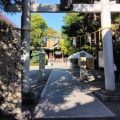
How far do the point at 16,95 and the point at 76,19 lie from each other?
2165cm

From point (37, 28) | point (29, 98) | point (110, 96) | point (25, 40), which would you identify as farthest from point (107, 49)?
point (37, 28)

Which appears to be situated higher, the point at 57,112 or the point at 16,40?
the point at 16,40

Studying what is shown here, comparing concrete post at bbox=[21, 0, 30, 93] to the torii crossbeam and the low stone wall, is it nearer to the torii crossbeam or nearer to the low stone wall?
the torii crossbeam

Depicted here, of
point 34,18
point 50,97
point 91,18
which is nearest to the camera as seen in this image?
point 50,97

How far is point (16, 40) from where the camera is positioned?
7449 mm

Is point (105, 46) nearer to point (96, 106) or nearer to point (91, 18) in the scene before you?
point (96, 106)

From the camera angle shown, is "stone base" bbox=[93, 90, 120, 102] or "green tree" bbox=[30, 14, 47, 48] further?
"green tree" bbox=[30, 14, 47, 48]

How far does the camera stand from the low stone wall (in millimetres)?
7285

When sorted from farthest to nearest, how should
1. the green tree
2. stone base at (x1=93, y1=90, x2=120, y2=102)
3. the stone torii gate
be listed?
1. the green tree
2. the stone torii gate
3. stone base at (x1=93, y1=90, x2=120, y2=102)

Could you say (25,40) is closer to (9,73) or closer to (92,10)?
(9,73)

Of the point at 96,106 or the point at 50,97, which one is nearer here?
the point at 96,106

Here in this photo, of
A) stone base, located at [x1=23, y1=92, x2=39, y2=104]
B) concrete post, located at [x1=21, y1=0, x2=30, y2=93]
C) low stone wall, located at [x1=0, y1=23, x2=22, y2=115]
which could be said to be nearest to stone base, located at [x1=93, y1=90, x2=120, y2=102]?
stone base, located at [x1=23, y1=92, x2=39, y2=104]

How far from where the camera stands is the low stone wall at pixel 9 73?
7.29 m

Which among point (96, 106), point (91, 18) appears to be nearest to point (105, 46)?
point (96, 106)
